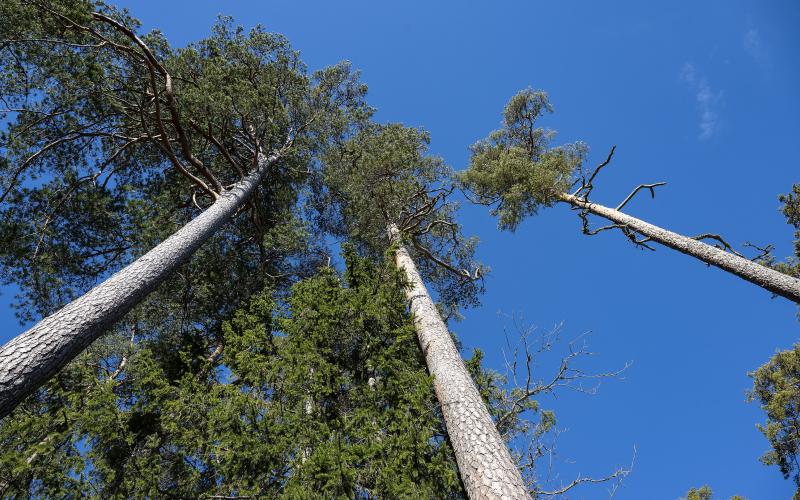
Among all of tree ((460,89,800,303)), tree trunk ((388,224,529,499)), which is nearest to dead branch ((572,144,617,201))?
tree ((460,89,800,303))

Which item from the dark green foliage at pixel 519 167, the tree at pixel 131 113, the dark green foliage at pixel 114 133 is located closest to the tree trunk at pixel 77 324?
the tree at pixel 131 113

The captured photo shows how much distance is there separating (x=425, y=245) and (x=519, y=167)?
11.4 feet

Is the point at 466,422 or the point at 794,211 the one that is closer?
the point at 466,422

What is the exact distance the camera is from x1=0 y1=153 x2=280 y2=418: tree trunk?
10.5 ft

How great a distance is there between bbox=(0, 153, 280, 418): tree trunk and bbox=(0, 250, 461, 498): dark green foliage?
777 mm

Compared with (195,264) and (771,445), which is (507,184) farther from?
(771,445)

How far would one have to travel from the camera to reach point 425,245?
1164 centimetres

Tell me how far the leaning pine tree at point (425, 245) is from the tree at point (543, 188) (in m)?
1.60

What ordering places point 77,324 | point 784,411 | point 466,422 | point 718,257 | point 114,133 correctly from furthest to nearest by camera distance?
point 784,411 < point 114,133 < point 718,257 < point 466,422 < point 77,324

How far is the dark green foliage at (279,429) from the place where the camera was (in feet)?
12.3

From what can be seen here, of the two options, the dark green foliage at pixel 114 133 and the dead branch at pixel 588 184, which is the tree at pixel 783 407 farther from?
the dark green foliage at pixel 114 133

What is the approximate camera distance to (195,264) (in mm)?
9273

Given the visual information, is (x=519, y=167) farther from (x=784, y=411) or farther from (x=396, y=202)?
(x=784, y=411)

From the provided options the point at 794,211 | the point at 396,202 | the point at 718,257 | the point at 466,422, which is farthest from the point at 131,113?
the point at 794,211
